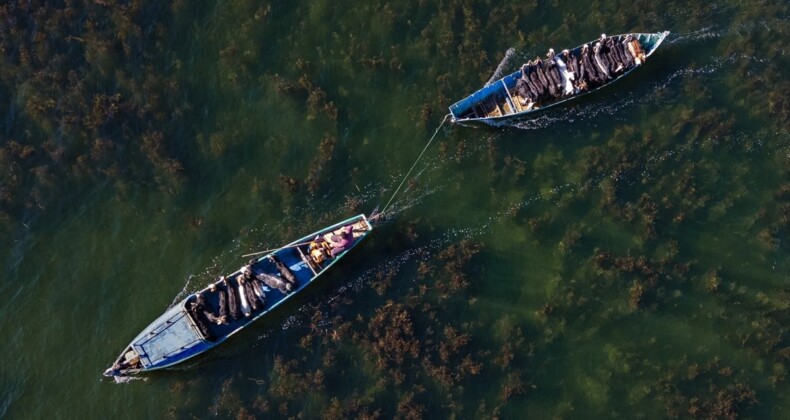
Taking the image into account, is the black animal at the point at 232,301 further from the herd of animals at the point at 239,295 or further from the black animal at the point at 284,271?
the black animal at the point at 284,271

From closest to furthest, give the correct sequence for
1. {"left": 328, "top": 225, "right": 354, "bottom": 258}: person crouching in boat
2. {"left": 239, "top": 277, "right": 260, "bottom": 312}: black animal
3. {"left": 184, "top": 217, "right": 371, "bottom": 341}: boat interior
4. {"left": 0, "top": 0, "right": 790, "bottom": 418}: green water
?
{"left": 239, "top": 277, "right": 260, "bottom": 312}: black animal < {"left": 184, "top": 217, "right": 371, "bottom": 341}: boat interior < {"left": 328, "top": 225, "right": 354, "bottom": 258}: person crouching in boat < {"left": 0, "top": 0, "right": 790, "bottom": 418}: green water

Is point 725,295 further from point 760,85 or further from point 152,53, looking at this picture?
point 152,53

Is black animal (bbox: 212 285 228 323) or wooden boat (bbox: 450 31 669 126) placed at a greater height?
wooden boat (bbox: 450 31 669 126)

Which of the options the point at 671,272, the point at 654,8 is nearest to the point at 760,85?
the point at 654,8

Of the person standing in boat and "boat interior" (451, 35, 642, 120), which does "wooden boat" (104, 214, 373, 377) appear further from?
"boat interior" (451, 35, 642, 120)

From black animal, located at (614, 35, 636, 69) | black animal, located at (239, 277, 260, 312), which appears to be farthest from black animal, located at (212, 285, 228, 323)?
black animal, located at (614, 35, 636, 69)

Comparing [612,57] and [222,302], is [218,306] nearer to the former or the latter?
[222,302]

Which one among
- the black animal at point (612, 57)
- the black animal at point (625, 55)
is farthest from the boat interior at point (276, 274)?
the black animal at point (625, 55)

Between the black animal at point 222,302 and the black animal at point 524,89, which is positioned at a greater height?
the black animal at point 524,89
